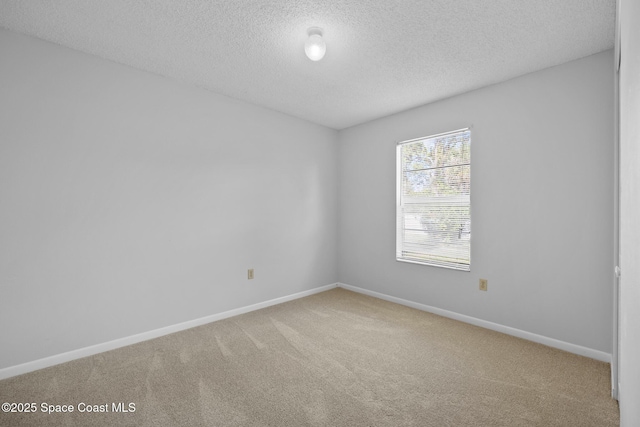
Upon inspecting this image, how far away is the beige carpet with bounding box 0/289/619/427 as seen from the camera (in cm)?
166

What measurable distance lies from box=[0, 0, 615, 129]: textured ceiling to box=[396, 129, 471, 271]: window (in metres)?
0.68

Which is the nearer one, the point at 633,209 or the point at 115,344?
the point at 633,209

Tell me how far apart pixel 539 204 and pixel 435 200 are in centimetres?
99

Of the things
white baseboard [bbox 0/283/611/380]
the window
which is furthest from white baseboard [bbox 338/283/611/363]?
the window

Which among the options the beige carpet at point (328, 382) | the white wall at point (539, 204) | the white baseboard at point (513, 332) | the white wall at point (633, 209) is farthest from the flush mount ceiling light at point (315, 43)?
the white baseboard at point (513, 332)

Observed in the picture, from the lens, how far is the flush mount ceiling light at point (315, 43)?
2062mm

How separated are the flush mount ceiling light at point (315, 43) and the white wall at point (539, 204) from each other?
1.76 m

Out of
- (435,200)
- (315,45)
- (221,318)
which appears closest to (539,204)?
(435,200)

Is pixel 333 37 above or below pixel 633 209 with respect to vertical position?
above

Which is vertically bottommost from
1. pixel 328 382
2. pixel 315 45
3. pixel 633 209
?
pixel 328 382

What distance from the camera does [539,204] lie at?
2602 millimetres

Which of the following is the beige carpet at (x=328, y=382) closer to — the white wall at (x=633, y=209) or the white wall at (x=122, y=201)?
the white wall at (x=122, y=201)

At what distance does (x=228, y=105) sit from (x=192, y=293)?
6.61 feet

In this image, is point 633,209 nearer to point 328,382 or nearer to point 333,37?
point 328,382
